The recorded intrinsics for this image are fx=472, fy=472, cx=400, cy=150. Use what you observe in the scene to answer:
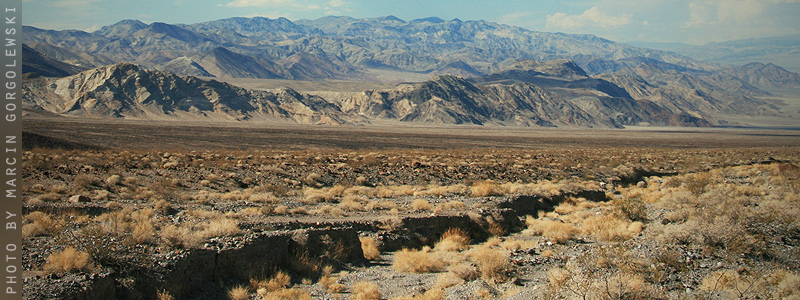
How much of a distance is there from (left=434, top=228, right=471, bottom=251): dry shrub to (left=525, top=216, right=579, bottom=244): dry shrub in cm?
228

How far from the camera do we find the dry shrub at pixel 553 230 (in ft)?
41.8

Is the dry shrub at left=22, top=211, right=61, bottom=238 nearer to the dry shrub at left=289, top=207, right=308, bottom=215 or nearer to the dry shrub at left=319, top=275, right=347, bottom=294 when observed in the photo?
the dry shrub at left=319, top=275, right=347, bottom=294

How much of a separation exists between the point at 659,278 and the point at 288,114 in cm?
12396

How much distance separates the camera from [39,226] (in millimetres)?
9227

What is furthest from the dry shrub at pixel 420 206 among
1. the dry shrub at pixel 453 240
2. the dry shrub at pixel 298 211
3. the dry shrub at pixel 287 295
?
the dry shrub at pixel 287 295

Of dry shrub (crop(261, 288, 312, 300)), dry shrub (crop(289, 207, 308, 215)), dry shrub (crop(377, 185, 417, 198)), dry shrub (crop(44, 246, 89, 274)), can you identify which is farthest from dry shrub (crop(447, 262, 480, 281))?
dry shrub (crop(377, 185, 417, 198))

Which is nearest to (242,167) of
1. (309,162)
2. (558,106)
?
(309,162)

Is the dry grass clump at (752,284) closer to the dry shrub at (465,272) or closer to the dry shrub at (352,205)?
the dry shrub at (465,272)

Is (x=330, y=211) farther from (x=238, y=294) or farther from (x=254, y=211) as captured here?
(x=238, y=294)

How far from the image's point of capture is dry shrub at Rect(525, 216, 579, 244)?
12.7m

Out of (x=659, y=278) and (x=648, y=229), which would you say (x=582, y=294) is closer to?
(x=659, y=278)

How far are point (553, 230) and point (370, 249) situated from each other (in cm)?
567

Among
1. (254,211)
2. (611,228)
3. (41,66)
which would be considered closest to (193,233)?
(254,211)

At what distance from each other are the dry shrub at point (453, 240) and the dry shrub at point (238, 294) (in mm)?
5654
